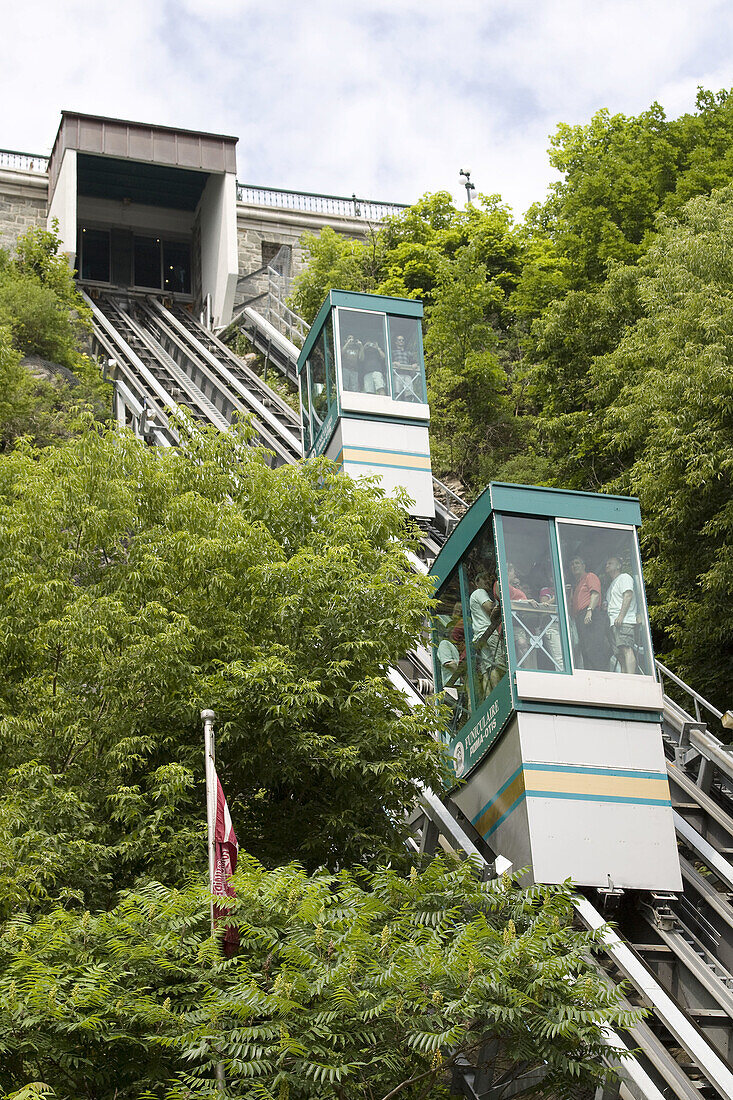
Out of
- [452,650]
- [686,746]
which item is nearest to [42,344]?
[452,650]

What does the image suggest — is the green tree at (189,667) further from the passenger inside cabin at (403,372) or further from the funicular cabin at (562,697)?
the passenger inside cabin at (403,372)

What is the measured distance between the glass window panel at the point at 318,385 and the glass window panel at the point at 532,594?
37.7ft

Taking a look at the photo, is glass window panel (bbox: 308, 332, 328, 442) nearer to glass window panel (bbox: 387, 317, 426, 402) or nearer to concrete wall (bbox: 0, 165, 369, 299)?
glass window panel (bbox: 387, 317, 426, 402)

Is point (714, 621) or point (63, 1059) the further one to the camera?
point (714, 621)

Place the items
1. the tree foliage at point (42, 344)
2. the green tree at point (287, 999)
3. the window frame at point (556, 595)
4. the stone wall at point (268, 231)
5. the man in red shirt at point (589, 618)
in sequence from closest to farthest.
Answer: the green tree at point (287, 999)
the window frame at point (556, 595)
the man in red shirt at point (589, 618)
the tree foliage at point (42, 344)
the stone wall at point (268, 231)

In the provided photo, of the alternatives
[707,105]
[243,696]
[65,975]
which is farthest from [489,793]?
[707,105]

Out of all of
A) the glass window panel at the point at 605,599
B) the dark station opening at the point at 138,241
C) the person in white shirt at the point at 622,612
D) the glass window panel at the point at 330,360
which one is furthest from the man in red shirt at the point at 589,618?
the dark station opening at the point at 138,241

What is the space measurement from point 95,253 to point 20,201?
23.2ft

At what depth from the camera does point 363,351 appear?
23.8m

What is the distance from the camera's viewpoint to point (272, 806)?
1316cm

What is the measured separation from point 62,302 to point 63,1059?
30328mm

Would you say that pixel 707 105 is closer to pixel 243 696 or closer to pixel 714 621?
pixel 714 621

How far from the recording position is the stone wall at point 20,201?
157 feet

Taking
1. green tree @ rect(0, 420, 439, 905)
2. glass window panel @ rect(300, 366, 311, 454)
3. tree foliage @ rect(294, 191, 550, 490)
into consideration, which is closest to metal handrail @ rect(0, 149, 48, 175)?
tree foliage @ rect(294, 191, 550, 490)
